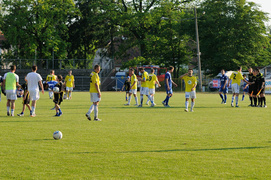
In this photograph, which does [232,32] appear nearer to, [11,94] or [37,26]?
[37,26]

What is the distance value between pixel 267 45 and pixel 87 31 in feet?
87.3

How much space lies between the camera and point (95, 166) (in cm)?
669

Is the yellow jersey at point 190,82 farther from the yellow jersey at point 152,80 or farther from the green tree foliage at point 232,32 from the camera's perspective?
the green tree foliage at point 232,32

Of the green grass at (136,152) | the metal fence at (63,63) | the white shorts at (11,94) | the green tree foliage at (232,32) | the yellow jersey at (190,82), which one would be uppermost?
the green tree foliage at (232,32)

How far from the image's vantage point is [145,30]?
190 ft

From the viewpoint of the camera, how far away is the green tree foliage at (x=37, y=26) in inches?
2303

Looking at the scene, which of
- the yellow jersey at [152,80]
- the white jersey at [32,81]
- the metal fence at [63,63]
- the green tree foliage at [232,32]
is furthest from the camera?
the metal fence at [63,63]

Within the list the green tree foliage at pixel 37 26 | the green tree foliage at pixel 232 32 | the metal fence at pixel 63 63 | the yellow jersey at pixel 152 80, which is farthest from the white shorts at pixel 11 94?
the green tree foliage at pixel 37 26

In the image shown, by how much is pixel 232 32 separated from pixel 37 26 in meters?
27.3

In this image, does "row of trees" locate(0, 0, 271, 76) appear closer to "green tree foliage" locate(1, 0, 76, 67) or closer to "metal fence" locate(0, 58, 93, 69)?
"green tree foliage" locate(1, 0, 76, 67)

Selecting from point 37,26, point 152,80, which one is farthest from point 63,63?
point 152,80

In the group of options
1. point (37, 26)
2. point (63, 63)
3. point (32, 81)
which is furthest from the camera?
point (37, 26)

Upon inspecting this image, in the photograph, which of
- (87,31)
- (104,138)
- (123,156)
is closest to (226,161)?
(123,156)

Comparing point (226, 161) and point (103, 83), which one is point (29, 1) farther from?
point (226, 161)
